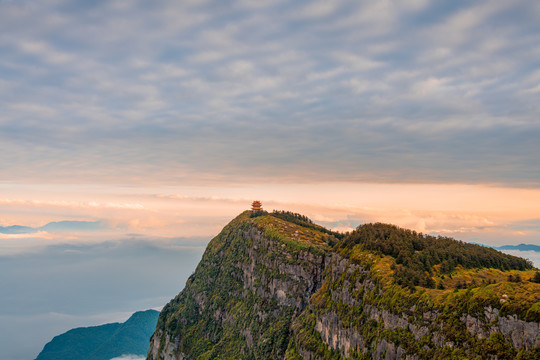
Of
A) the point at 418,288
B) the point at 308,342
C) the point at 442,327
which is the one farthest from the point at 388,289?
the point at 308,342

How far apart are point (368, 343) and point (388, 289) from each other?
17.8m

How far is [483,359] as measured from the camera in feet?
239

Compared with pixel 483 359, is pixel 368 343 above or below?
below

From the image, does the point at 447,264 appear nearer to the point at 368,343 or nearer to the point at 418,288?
the point at 418,288

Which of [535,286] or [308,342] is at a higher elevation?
[535,286]

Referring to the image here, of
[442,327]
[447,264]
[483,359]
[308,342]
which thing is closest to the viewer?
[483,359]

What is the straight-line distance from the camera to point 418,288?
104 meters

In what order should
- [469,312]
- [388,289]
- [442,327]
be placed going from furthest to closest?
1. [388,289]
2. [442,327]
3. [469,312]

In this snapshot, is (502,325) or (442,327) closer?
(502,325)

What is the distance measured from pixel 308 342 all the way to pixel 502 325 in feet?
346

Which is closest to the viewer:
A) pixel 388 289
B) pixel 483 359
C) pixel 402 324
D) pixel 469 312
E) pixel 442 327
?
pixel 483 359

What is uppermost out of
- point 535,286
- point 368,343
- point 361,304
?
point 535,286

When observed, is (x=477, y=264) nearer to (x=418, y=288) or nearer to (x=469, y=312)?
(x=418, y=288)

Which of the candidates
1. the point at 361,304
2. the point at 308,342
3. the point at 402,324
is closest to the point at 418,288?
the point at 402,324
